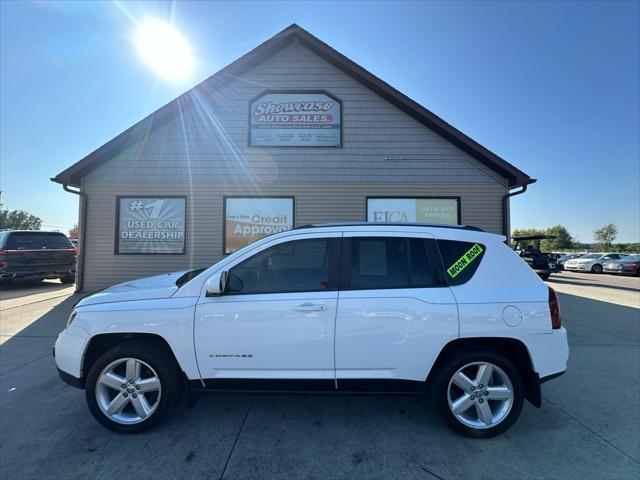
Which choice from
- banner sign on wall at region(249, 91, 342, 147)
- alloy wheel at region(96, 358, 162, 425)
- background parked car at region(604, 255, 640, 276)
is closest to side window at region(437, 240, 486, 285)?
alloy wheel at region(96, 358, 162, 425)

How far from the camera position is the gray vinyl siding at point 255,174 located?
834 cm

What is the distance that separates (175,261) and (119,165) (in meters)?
2.95

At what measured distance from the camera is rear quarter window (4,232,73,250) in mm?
9656

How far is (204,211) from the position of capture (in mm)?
8312

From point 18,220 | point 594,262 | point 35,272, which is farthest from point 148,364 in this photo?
point 18,220

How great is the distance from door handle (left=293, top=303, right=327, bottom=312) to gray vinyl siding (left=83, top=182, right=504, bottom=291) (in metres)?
5.78

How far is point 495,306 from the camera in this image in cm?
267

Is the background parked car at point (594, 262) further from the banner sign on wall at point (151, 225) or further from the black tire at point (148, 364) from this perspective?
the black tire at point (148, 364)

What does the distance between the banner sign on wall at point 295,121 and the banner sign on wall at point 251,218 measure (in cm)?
158

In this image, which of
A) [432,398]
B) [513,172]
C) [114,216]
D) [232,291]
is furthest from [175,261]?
[513,172]

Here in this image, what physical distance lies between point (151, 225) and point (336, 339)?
24.3 feet

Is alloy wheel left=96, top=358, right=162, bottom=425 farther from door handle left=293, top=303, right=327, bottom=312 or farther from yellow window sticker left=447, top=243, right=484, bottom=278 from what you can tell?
yellow window sticker left=447, top=243, right=484, bottom=278

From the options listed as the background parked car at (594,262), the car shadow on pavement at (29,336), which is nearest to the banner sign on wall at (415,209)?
the car shadow on pavement at (29,336)

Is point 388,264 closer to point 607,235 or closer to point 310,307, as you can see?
point 310,307
